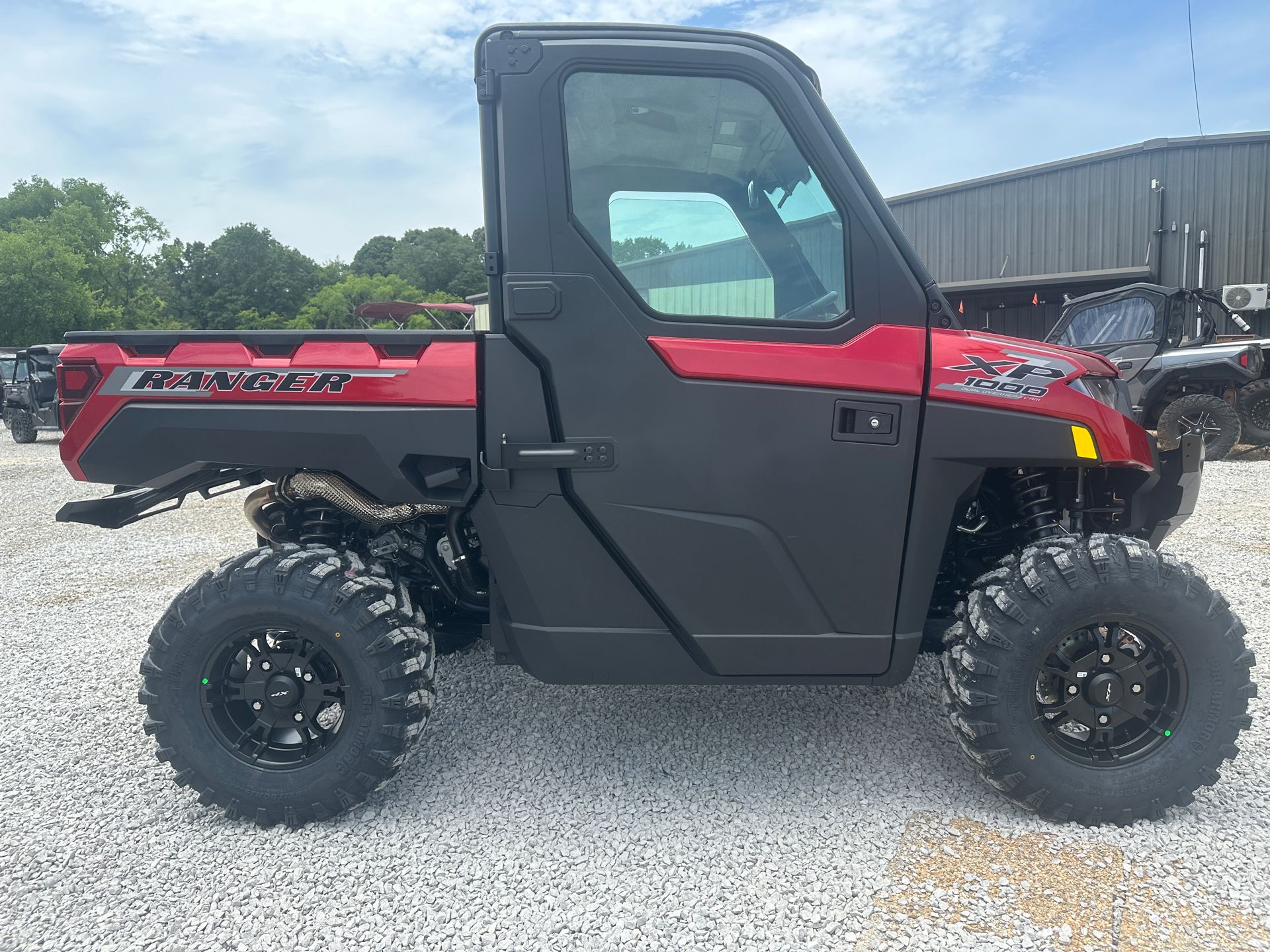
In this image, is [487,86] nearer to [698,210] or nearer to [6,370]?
[698,210]

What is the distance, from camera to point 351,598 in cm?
254

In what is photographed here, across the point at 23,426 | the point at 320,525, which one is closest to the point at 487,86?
the point at 320,525

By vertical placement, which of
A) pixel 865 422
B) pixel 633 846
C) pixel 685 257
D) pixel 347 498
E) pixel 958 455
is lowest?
pixel 633 846

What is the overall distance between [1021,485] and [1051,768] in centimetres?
91

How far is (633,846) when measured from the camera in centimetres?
248

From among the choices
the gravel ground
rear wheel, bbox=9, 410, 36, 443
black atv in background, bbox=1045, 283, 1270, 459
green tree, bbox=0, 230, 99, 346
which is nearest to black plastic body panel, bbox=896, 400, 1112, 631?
the gravel ground

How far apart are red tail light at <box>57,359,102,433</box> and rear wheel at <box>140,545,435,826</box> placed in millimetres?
663

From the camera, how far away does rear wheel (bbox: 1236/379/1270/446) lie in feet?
34.3

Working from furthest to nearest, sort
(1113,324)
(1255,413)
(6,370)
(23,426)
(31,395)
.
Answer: (6,370) < (23,426) < (31,395) < (1255,413) < (1113,324)

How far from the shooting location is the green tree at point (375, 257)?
199 ft

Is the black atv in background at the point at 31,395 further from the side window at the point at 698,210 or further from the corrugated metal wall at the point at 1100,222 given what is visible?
the corrugated metal wall at the point at 1100,222

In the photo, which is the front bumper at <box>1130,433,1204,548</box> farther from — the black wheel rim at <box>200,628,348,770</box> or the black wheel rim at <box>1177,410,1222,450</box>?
the black wheel rim at <box>1177,410,1222,450</box>

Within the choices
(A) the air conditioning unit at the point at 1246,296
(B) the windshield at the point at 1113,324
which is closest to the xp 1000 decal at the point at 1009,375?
(B) the windshield at the point at 1113,324

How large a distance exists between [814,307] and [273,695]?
203cm
